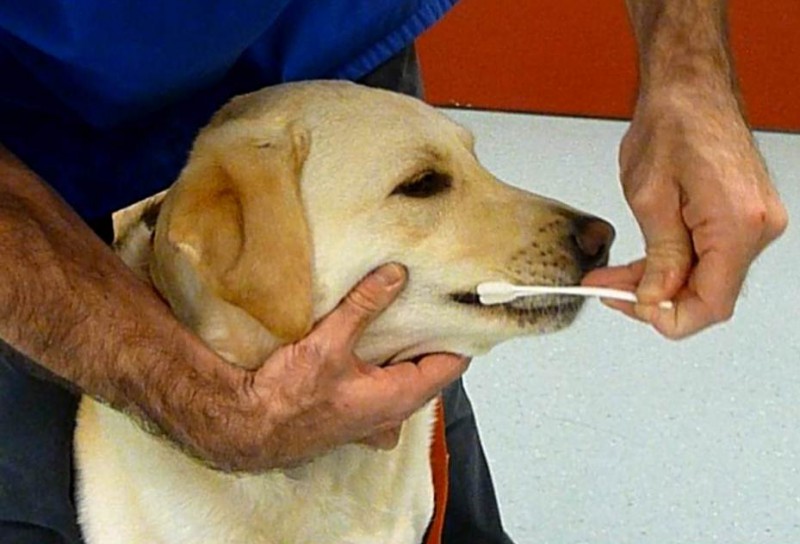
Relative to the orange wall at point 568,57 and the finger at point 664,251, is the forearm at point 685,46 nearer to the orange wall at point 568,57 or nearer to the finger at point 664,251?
the finger at point 664,251

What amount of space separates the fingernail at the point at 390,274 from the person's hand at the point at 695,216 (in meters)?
0.12

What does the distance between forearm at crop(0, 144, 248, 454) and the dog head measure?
0.04m

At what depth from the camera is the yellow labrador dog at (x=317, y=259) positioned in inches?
32.8

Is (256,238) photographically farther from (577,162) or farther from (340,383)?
(577,162)

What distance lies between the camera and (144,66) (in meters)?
0.92

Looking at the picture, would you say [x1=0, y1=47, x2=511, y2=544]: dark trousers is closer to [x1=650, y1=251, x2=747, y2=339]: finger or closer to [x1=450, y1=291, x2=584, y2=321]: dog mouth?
[x1=450, y1=291, x2=584, y2=321]: dog mouth

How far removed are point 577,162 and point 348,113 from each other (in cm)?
156

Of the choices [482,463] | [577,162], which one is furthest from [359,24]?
[577,162]

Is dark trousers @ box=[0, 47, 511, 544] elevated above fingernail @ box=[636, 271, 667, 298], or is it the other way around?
fingernail @ box=[636, 271, 667, 298]

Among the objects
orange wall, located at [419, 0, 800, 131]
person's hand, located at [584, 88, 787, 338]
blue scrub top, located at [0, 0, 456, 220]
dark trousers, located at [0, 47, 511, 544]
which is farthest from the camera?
orange wall, located at [419, 0, 800, 131]

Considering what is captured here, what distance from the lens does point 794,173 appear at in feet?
7.95

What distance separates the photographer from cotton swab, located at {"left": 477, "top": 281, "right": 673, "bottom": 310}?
86 cm

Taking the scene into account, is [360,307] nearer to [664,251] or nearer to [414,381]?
[414,381]

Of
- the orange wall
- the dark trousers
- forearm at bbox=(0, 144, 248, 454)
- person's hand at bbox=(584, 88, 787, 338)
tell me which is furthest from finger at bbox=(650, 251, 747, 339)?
Answer: the orange wall
